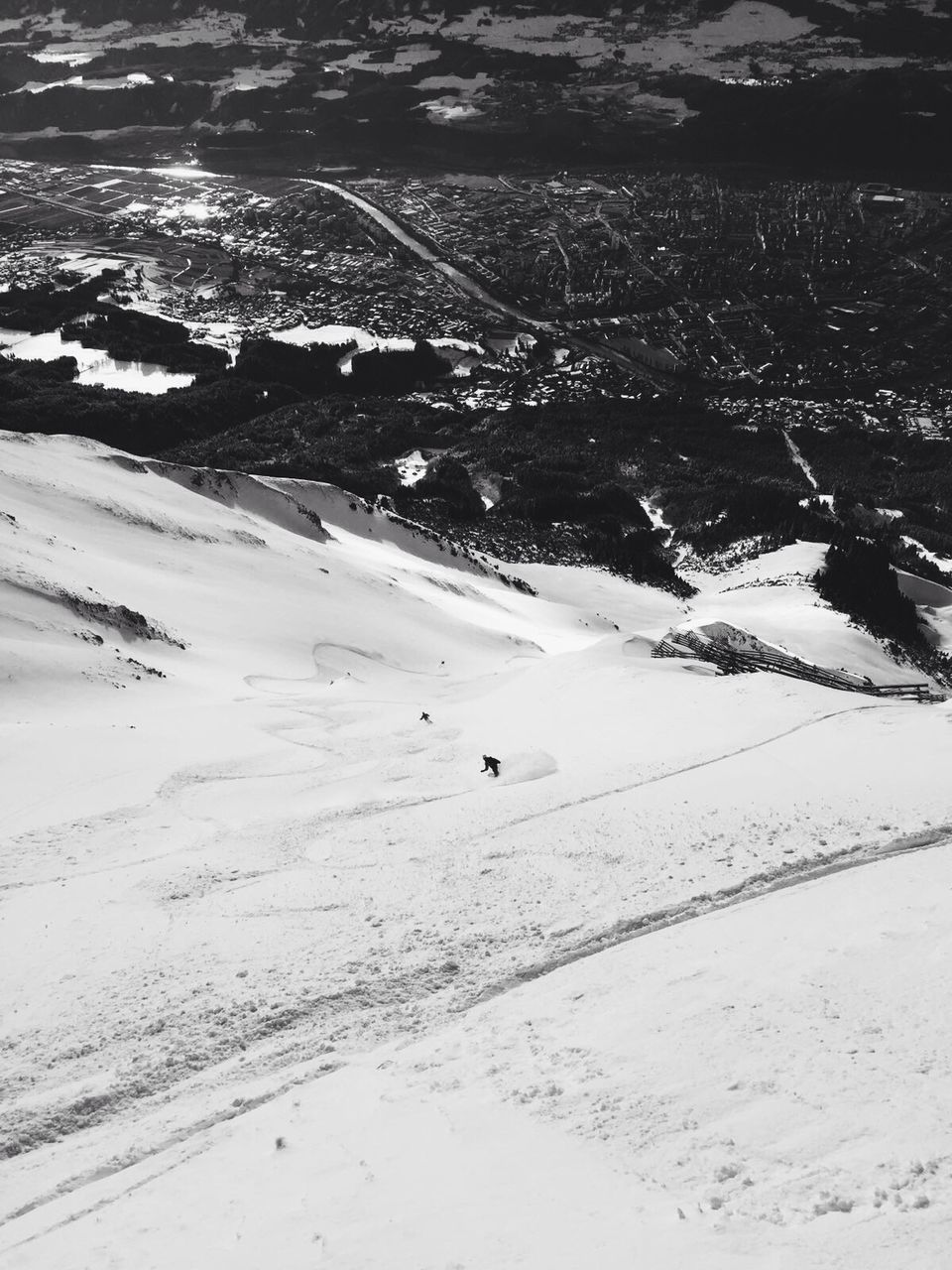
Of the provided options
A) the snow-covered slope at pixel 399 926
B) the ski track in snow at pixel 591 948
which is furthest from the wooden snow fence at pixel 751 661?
the ski track in snow at pixel 591 948

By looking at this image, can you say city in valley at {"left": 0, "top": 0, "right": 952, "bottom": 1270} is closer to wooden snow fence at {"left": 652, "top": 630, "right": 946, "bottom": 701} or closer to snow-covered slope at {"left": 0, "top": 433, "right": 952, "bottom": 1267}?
snow-covered slope at {"left": 0, "top": 433, "right": 952, "bottom": 1267}

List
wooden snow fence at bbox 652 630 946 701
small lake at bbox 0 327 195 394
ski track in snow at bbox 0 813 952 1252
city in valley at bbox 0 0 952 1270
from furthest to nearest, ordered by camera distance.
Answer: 1. small lake at bbox 0 327 195 394
2. wooden snow fence at bbox 652 630 946 701
3. ski track in snow at bbox 0 813 952 1252
4. city in valley at bbox 0 0 952 1270

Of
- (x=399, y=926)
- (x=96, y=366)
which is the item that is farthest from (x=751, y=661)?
(x=96, y=366)

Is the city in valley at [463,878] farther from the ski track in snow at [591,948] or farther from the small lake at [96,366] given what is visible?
the small lake at [96,366]

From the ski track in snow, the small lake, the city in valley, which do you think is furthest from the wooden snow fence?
the small lake

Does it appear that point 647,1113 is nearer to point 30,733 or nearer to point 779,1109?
point 779,1109

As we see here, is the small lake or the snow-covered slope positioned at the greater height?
the snow-covered slope
